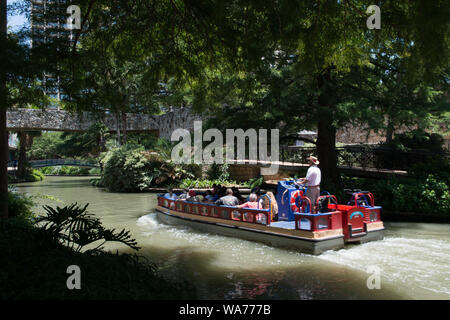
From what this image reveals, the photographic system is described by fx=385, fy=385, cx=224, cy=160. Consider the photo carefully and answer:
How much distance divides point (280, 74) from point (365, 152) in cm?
721

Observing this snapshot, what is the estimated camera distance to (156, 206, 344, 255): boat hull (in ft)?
31.8

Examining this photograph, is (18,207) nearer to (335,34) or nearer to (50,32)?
(50,32)

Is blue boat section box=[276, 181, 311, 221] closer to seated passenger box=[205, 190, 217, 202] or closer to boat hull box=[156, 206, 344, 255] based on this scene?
boat hull box=[156, 206, 344, 255]

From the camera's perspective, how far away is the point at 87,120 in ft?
119

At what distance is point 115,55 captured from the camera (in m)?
7.52

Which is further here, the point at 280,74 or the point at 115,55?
the point at 280,74

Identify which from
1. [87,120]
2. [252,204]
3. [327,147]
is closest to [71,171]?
[87,120]

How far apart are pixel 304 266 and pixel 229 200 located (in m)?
4.15

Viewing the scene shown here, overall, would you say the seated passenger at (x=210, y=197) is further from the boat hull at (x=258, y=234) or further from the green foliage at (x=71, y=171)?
the green foliage at (x=71, y=171)

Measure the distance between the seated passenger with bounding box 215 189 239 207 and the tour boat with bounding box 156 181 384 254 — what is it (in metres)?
0.18

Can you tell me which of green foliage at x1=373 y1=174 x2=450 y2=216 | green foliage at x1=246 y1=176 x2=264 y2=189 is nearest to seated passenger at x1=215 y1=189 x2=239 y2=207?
green foliage at x1=373 y1=174 x2=450 y2=216

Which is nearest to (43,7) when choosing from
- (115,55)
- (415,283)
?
(115,55)
